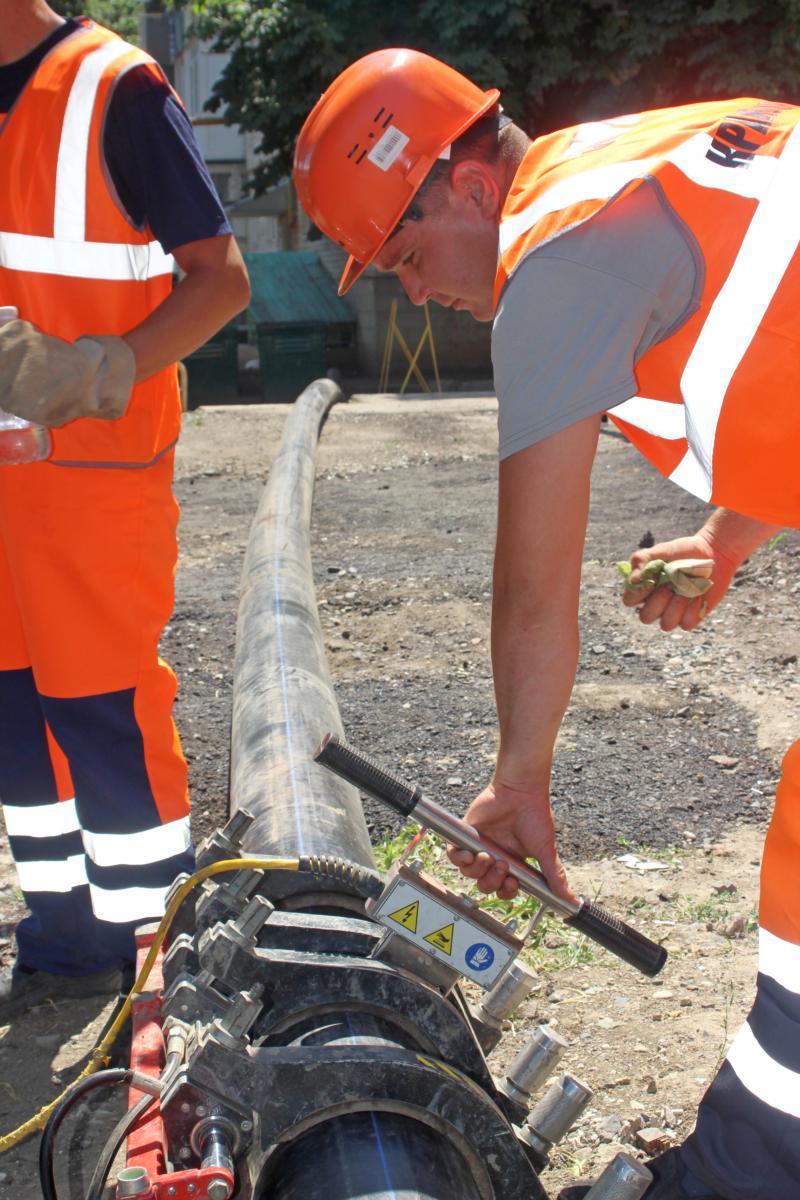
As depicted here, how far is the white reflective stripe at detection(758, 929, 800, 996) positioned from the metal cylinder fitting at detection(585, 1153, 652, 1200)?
1.13 ft

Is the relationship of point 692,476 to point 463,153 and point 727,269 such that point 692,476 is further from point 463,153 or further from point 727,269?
point 463,153

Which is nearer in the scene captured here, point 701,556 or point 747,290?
point 747,290

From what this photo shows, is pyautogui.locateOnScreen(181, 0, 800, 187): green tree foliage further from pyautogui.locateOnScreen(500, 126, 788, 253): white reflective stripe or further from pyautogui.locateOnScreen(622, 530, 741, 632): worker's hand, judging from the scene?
pyautogui.locateOnScreen(500, 126, 788, 253): white reflective stripe

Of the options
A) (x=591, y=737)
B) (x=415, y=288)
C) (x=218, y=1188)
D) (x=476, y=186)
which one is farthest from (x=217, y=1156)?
(x=591, y=737)

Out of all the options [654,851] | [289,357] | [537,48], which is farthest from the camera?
[289,357]

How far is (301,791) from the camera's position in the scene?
8.66 ft

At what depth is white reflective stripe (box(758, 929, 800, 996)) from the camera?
5.15 feet

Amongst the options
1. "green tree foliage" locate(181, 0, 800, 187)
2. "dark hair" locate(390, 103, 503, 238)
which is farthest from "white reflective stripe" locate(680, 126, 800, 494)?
"green tree foliage" locate(181, 0, 800, 187)

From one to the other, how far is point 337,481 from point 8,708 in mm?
5656

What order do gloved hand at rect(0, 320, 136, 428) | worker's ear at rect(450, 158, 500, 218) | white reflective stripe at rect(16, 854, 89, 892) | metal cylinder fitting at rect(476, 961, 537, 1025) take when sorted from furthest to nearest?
white reflective stripe at rect(16, 854, 89, 892) < gloved hand at rect(0, 320, 136, 428) < worker's ear at rect(450, 158, 500, 218) < metal cylinder fitting at rect(476, 961, 537, 1025)

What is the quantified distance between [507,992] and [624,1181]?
300mm

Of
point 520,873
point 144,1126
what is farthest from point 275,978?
point 520,873

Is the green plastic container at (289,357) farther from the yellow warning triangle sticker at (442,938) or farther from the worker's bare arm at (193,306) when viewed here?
the yellow warning triangle sticker at (442,938)

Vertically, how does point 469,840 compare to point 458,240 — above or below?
below
